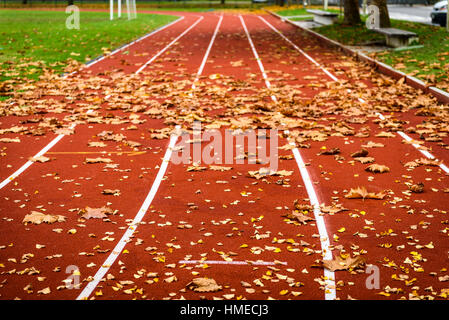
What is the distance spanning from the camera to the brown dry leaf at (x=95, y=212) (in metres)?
6.46

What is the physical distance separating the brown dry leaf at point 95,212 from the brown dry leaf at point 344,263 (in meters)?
2.55

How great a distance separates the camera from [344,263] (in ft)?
17.3

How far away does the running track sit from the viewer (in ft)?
16.8

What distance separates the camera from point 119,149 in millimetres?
9000

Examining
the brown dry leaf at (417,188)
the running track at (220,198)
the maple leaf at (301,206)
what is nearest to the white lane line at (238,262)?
the running track at (220,198)

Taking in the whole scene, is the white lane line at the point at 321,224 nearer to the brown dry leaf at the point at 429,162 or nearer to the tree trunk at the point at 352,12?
the brown dry leaf at the point at 429,162

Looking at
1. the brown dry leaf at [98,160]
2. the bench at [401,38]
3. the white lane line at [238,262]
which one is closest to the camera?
the white lane line at [238,262]

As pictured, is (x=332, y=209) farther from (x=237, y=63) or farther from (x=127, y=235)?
(x=237, y=63)

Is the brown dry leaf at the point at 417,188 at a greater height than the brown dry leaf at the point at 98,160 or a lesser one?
lesser

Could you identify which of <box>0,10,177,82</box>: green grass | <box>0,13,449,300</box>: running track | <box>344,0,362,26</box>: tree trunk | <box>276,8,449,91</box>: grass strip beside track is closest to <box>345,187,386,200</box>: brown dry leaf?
<box>0,13,449,300</box>: running track

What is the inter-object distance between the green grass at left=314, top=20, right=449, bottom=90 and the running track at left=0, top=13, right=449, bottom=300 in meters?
1.02

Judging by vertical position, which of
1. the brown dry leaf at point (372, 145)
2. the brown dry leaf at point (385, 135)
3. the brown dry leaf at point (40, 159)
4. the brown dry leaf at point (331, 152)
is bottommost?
the brown dry leaf at point (40, 159)

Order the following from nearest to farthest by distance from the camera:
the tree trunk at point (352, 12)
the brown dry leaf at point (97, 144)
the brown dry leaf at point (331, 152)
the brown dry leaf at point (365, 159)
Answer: the brown dry leaf at point (365, 159), the brown dry leaf at point (331, 152), the brown dry leaf at point (97, 144), the tree trunk at point (352, 12)

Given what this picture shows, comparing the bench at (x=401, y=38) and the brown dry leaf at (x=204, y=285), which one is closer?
the brown dry leaf at (x=204, y=285)
